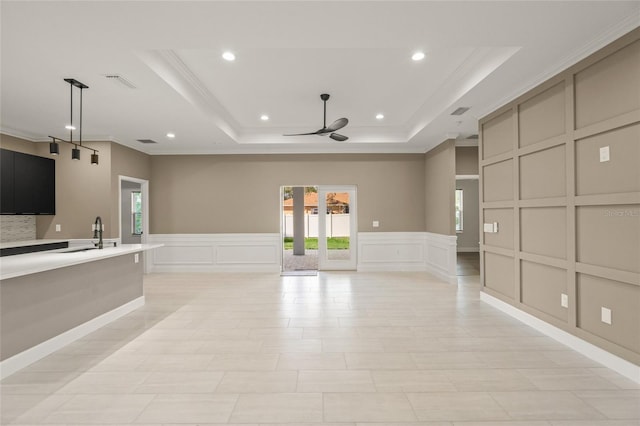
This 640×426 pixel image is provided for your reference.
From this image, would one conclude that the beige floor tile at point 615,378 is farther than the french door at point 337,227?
No

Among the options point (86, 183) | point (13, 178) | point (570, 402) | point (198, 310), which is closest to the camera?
point (570, 402)

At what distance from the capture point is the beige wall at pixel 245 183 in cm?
712

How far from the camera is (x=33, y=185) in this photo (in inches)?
208

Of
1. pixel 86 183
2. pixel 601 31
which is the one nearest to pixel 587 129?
pixel 601 31

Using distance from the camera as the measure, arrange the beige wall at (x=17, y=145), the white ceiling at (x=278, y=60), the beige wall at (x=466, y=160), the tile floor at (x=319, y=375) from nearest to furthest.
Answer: the tile floor at (x=319, y=375)
the white ceiling at (x=278, y=60)
the beige wall at (x=17, y=145)
the beige wall at (x=466, y=160)

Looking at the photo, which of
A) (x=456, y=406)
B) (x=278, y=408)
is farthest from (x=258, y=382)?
(x=456, y=406)

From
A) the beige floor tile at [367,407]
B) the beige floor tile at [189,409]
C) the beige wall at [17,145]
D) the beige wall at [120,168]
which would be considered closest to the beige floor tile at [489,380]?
the beige floor tile at [367,407]

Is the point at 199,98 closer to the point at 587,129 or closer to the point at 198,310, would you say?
the point at 198,310

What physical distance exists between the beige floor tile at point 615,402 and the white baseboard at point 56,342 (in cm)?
456

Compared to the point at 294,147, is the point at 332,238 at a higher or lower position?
lower

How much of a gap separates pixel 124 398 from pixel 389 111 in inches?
205

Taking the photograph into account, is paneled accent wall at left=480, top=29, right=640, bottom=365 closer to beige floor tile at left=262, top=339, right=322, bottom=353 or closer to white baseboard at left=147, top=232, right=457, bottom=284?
beige floor tile at left=262, top=339, right=322, bottom=353

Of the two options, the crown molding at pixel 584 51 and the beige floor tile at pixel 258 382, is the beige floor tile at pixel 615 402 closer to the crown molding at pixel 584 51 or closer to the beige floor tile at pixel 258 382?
the beige floor tile at pixel 258 382

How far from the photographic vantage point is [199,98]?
439 centimetres
